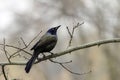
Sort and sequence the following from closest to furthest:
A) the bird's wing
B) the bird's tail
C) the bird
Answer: the bird's tail < the bird < the bird's wing

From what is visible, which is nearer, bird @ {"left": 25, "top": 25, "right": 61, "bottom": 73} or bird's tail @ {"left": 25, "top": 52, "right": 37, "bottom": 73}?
bird's tail @ {"left": 25, "top": 52, "right": 37, "bottom": 73}

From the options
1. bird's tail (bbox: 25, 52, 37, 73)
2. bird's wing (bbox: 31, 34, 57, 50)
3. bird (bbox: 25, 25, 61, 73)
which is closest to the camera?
bird's tail (bbox: 25, 52, 37, 73)

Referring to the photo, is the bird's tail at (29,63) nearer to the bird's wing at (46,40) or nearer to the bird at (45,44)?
the bird at (45,44)

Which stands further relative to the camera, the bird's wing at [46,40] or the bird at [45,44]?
the bird's wing at [46,40]

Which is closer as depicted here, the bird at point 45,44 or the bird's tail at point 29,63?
the bird's tail at point 29,63

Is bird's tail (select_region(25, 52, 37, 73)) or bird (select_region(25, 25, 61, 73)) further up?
bird's tail (select_region(25, 52, 37, 73))

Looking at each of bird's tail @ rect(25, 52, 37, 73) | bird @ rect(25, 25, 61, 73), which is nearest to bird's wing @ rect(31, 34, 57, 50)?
bird @ rect(25, 25, 61, 73)

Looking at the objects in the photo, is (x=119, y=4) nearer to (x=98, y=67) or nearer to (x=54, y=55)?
(x=98, y=67)

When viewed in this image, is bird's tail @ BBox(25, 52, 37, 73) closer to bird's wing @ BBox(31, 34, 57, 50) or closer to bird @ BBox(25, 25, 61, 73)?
bird @ BBox(25, 25, 61, 73)

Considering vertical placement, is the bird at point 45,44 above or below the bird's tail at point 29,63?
below

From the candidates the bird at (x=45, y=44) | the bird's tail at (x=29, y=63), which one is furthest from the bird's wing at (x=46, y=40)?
the bird's tail at (x=29, y=63)

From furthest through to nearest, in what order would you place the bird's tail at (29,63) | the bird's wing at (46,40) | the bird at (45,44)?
the bird's wing at (46,40) → the bird at (45,44) → the bird's tail at (29,63)

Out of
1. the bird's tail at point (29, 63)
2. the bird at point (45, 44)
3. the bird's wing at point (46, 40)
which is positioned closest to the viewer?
the bird's tail at point (29, 63)

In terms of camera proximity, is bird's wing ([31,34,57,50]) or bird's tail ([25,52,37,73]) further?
bird's wing ([31,34,57,50])
